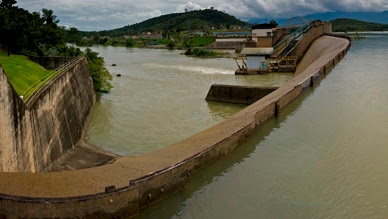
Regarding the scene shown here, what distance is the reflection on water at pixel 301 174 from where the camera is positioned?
809 cm

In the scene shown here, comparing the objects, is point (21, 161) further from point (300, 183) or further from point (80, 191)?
point (300, 183)

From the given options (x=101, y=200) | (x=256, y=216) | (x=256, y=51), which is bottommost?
(x=256, y=216)

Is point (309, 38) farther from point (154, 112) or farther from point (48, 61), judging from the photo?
point (48, 61)

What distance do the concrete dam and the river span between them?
1.69 feet

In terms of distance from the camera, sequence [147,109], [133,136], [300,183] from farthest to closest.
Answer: [147,109], [133,136], [300,183]

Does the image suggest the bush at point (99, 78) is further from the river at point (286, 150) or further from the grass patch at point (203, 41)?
the grass patch at point (203, 41)

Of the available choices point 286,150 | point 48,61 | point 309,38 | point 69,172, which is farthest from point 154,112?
point 309,38

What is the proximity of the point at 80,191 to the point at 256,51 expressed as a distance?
102 ft

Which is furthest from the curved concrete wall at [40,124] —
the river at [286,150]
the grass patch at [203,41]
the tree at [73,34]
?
the grass patch at [203,41]

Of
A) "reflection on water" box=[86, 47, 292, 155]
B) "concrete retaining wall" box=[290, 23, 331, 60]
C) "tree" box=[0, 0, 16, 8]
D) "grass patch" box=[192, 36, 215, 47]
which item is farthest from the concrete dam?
"grass patch" box=[192, 36, 215, 47]

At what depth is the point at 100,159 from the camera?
11.8 meters

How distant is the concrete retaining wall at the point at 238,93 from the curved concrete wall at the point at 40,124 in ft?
25.1

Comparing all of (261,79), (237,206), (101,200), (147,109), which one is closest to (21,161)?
(101,200)

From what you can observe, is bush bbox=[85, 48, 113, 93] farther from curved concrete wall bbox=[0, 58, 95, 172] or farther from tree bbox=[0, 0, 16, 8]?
tree bbox=[0, 0, 16, 8]
